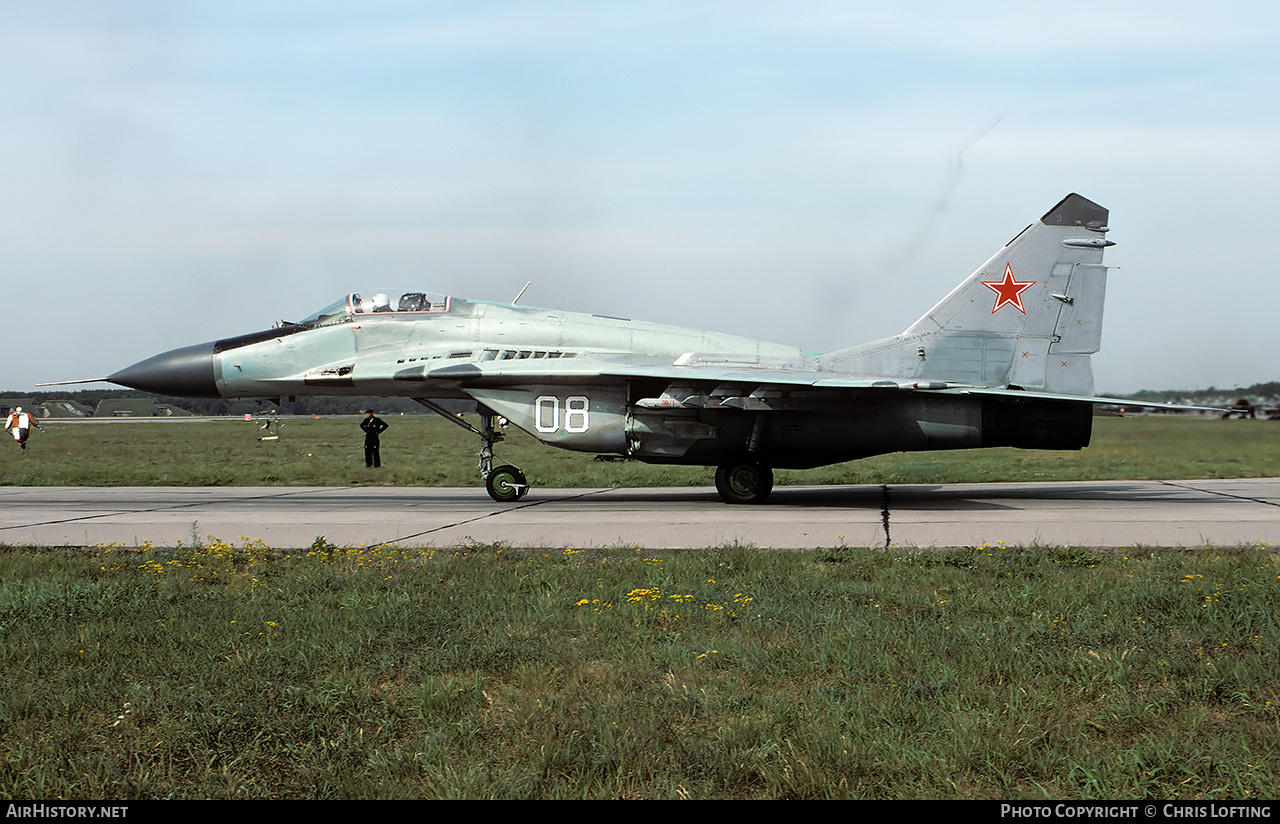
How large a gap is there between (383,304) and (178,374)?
3.56 m

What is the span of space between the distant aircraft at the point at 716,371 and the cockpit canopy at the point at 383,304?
2 centimetres

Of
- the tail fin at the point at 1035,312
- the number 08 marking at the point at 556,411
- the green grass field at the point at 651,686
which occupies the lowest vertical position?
the green grass field at the point at 651,686

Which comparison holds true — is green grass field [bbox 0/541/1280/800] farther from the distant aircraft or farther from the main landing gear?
the main landing gear

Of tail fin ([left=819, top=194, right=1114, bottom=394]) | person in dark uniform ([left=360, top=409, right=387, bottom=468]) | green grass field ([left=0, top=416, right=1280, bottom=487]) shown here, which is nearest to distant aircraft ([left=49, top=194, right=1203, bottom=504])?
tail fin ([left=819, top=194, right=1114, bottom=394])

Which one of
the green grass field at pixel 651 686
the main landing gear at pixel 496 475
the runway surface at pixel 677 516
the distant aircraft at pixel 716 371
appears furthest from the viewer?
the main landing gear at pixel 496 475

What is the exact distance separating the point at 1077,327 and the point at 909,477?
20.7ft

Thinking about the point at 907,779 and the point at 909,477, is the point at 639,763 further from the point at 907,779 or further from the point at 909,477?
the point at 909,477

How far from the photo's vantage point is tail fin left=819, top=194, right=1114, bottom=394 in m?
14.8

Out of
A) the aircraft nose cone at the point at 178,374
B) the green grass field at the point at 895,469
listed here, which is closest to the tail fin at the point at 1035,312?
the green grass field at the point at 895,469

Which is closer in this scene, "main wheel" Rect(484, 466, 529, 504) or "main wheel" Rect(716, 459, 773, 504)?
"main wheel" Rect(716, 459, 773, 504)

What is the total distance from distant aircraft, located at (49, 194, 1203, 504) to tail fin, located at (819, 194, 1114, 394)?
0.02 m

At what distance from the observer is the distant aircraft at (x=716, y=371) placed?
1427 cm

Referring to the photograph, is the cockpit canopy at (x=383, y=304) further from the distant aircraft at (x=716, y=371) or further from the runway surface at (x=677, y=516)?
the runway surface at (x=677, y=516)

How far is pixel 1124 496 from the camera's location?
50.9 ft
